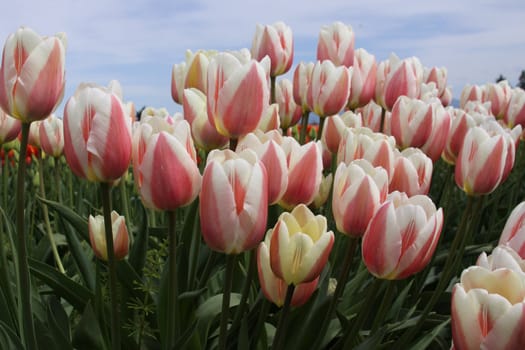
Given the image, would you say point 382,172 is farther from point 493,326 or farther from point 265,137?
point 493,326

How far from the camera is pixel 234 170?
106 cm

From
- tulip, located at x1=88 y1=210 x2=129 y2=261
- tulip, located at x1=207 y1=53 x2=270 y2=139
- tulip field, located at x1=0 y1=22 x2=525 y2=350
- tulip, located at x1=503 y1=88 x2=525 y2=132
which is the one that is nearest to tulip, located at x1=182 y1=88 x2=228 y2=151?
tulip field, located at x1=0 y1=22 x2=525 y2=350

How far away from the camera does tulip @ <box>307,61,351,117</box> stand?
1.93 metres

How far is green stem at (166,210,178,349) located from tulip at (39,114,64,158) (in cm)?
128

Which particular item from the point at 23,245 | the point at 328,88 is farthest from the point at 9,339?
the point at 328,88

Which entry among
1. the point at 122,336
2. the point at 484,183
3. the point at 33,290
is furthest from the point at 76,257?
the point at 484,183

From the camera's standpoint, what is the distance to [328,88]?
195 centimetres

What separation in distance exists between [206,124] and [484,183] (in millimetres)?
695

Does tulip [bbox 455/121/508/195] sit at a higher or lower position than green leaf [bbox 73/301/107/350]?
higher

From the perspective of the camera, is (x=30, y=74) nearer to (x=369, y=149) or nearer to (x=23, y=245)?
(x=23, y=245)

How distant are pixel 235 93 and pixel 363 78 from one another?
1214 mm

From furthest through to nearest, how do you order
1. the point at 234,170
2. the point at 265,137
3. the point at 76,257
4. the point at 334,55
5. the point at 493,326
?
the point at 334,55 < the point at 76,257 < the point at 265,137 < the point at 234,170 < the point at 493,326

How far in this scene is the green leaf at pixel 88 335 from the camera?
1.46 meters

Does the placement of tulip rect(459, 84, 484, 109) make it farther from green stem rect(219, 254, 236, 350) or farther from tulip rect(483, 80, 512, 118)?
green stem rect(219, 254, 236, 350)
